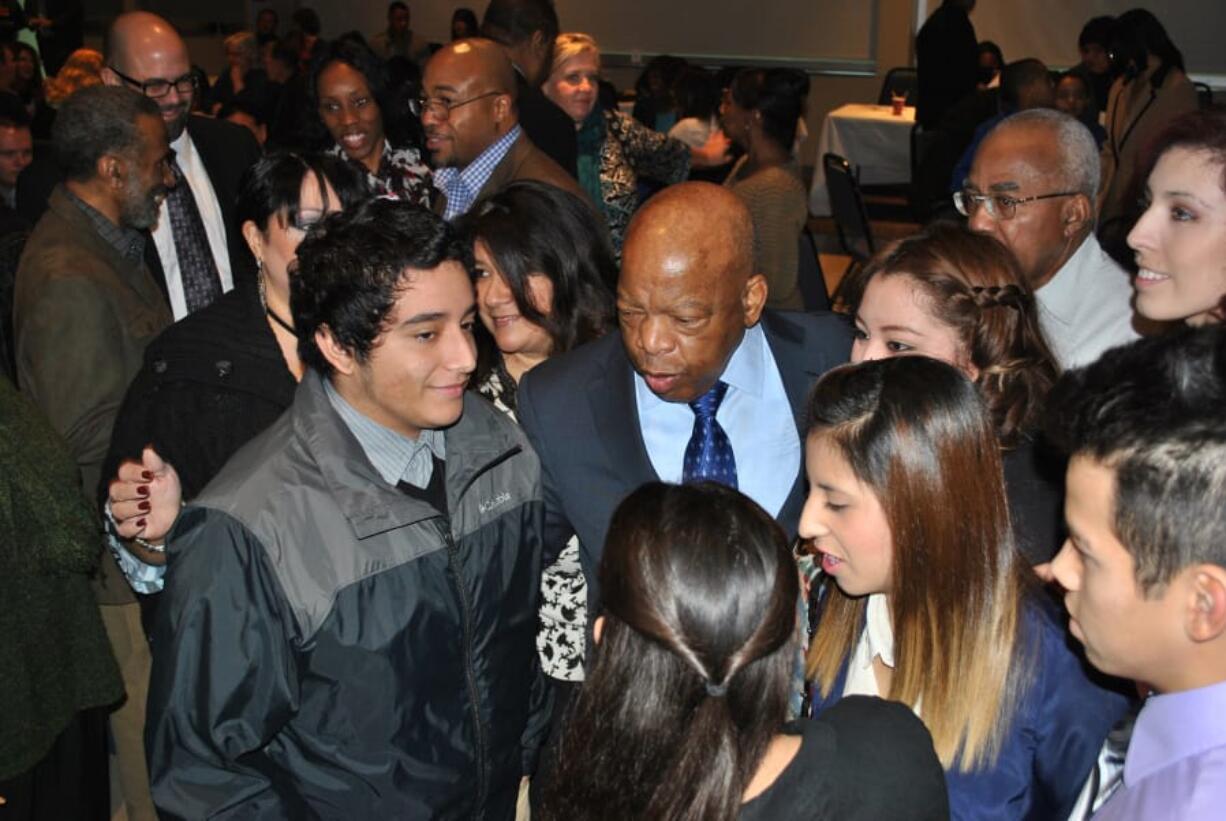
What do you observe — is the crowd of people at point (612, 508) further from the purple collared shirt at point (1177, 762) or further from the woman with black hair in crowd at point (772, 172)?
the woman with black hair in crowd at point (772, 172)

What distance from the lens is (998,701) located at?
1.64m

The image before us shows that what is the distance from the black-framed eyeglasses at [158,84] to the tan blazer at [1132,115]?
165 inches

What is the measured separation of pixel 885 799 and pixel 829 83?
1225 centimetres

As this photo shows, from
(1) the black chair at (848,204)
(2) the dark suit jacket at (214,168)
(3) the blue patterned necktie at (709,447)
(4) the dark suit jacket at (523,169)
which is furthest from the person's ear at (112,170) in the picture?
(1) the black chair at (848,204)

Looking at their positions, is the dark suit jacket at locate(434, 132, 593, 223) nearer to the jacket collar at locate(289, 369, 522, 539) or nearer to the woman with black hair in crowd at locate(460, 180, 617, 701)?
the woman with black hair in crowd at locate(460, 180, 617, 701)

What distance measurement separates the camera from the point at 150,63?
418cm

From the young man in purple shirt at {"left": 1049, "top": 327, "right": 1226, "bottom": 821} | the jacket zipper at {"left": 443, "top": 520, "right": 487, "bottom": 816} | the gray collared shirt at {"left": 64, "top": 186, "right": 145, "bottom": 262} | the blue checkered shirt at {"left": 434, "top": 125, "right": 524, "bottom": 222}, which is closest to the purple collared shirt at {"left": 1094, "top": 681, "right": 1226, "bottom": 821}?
the young man in purple shirt at {"left": 1049, "top": 327, "right": 1226, "bottom": 821}

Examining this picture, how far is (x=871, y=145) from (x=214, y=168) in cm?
651

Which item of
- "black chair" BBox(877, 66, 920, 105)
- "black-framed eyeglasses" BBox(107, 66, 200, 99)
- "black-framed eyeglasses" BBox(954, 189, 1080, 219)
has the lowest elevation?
"black chair" BBox(877, 66, 920, 105)

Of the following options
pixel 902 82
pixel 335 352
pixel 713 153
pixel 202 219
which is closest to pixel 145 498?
pixel 335 352

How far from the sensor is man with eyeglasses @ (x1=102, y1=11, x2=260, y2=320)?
11.8 feet

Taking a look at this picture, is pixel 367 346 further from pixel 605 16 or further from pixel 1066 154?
pixel 605 16

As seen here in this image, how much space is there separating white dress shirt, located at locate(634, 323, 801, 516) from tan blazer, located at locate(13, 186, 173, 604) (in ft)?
4.32

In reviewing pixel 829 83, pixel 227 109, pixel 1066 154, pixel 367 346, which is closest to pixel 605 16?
pixel 829 83
